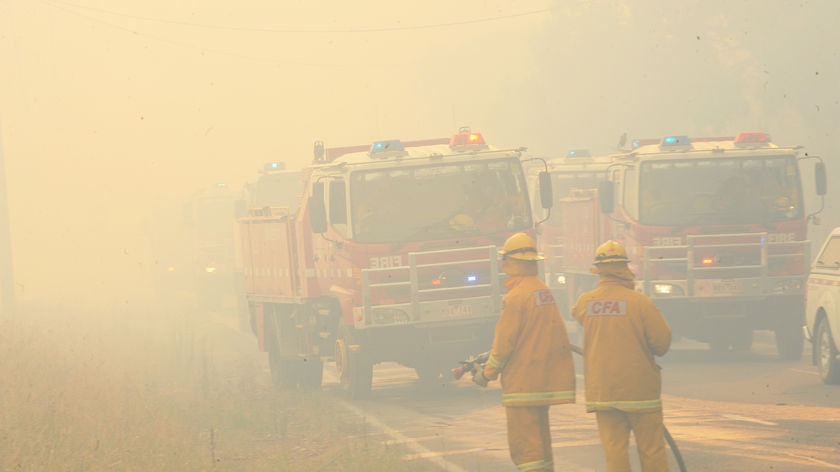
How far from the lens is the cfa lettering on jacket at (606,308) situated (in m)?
8.45

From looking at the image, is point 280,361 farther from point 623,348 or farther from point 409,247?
point 623,348

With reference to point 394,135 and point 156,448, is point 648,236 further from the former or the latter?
point 394,135

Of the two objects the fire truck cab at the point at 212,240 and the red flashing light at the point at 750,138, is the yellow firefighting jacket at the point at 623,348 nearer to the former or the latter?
the red flashing light at the point at 750,138

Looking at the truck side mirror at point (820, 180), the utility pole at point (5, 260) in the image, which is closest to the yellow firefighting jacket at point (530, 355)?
the truck side mirror at point (820, 180)

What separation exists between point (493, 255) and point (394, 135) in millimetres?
80390

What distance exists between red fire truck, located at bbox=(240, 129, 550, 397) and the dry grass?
113 cm

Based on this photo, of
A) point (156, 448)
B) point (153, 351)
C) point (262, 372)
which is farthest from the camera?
point (153, 351)

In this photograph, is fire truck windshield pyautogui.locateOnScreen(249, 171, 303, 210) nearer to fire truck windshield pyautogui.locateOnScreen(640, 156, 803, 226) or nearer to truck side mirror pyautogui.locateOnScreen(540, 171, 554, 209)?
fire truck windshield pyautogui.locateOnScreen(640, 156, 803, 226)

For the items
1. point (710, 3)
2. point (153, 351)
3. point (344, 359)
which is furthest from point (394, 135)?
point (344, 359)

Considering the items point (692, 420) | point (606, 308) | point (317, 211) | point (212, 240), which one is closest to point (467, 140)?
point (317, 211)

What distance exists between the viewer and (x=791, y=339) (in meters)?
20.9

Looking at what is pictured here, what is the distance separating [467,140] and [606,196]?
13.8 ft

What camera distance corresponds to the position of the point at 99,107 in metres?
123

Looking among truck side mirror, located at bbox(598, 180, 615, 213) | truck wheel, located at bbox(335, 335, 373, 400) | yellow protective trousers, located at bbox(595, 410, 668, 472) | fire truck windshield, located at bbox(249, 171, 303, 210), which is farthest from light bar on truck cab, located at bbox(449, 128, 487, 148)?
fire truck windshield, located at bbox(249, 171, 303, 210)
